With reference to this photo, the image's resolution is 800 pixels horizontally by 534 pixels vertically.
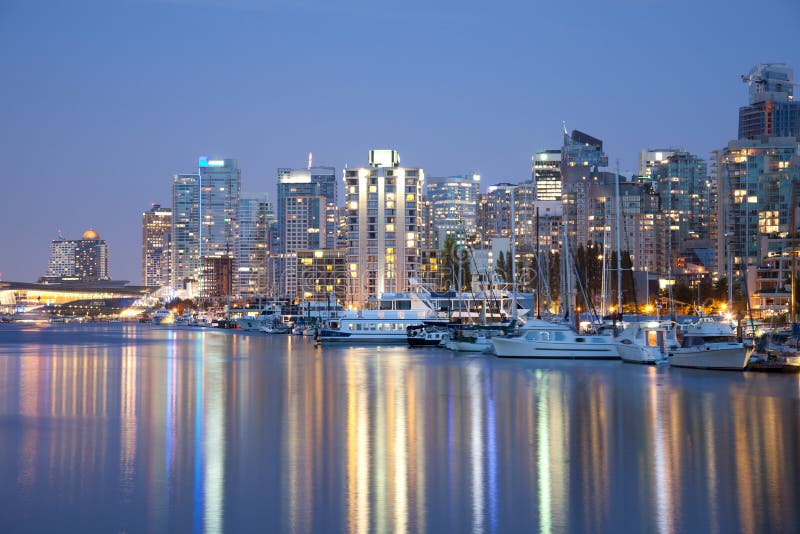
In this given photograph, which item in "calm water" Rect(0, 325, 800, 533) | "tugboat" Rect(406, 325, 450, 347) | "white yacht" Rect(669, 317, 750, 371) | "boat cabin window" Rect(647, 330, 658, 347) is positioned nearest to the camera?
"calm water" Rect(0, 325, 800, 533)

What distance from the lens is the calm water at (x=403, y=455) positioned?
2389 centimetres

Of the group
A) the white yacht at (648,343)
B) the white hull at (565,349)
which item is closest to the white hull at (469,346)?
the white hull at (565,349)

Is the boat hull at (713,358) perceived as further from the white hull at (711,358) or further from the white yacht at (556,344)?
the white yacht at (556,344)

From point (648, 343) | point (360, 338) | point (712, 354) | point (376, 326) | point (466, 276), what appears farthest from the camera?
point (466, 276)

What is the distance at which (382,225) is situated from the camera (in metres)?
193

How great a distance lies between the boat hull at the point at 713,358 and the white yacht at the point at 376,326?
170 feet

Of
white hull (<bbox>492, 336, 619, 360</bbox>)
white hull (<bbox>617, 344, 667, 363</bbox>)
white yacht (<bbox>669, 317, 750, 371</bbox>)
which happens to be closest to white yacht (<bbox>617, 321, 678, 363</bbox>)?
white hull (<bbox>617, 344, 667, 363</bbox>)

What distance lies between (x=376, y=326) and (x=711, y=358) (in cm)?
5961

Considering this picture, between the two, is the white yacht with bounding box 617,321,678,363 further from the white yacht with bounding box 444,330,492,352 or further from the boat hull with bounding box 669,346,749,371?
the white yacht with bounding box 444,330,492,352

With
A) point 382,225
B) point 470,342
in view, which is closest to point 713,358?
point 470,342

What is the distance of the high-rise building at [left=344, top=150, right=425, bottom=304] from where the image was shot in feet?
627

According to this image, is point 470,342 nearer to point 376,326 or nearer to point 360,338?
point 360,338

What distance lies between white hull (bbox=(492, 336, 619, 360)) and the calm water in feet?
52.6

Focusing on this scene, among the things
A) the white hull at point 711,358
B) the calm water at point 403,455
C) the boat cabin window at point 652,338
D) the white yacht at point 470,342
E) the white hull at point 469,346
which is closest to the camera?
the calm water at point 403,455
